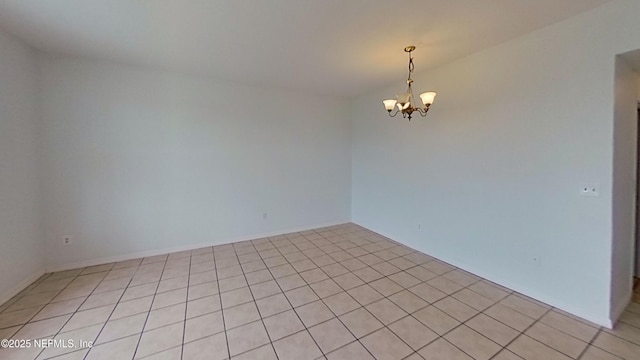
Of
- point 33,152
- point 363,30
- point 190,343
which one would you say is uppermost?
point 363,30

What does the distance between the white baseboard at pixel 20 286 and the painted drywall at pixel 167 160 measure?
17 centimetres

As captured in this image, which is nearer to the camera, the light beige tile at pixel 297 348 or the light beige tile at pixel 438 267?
the light beige tile at pixel 297 348

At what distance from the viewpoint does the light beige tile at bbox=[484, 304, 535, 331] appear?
212 centimetres

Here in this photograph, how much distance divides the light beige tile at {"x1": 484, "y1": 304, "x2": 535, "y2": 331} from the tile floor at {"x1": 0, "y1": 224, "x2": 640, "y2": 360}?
1cm

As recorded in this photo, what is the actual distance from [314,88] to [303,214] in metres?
2.46

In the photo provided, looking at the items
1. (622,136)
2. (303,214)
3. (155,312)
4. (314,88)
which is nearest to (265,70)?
(314,88)

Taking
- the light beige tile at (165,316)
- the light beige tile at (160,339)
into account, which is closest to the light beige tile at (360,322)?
the light beige tile at (160,339)

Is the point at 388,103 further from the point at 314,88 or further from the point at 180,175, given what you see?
the point at 180,175

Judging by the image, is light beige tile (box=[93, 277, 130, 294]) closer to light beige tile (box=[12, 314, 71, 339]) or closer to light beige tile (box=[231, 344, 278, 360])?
light beige tile (box=[12, 314, 71, 339])

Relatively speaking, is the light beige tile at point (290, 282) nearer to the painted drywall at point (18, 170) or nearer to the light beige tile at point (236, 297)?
the light beige tile at point (236, 297)

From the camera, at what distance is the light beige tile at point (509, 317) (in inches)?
83.7

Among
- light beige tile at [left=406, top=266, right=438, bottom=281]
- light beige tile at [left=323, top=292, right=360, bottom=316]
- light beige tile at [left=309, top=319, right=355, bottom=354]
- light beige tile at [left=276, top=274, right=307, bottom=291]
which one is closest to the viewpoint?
light beige tile at [left=309, top=319, right=355, bottom=354]

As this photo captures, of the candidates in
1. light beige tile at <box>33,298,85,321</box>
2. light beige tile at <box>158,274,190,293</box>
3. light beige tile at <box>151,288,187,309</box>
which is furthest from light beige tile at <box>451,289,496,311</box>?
light beige tile at <box>33,298,85,321</box>

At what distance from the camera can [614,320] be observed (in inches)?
83.9
